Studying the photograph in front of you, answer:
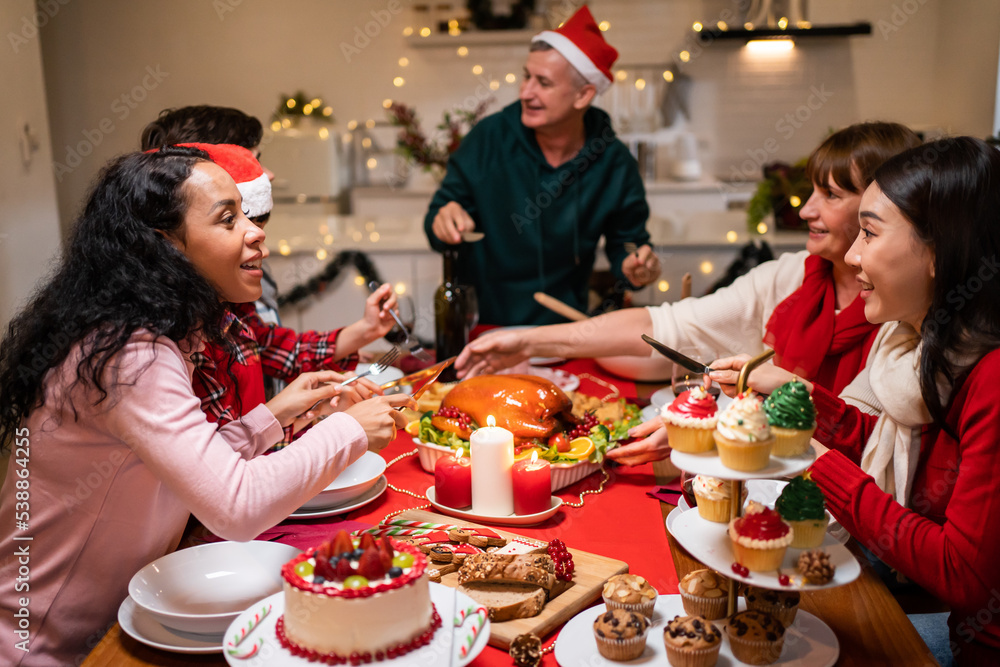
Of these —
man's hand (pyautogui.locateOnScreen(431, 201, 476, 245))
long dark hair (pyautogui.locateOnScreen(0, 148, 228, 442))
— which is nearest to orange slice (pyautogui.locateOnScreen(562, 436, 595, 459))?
long dark hair (pyautogui.locateOnScreen(0, 148, 228, 442))

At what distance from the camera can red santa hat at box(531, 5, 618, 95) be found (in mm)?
2902

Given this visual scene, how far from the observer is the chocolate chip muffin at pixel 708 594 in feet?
3.52

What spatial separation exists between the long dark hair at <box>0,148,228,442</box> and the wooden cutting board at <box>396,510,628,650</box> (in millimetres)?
548

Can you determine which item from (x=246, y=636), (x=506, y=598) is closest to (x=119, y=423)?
(x=246, y=636)

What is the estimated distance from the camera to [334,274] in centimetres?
369

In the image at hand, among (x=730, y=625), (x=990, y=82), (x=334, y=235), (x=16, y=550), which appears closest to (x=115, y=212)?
(x=16, y=550)

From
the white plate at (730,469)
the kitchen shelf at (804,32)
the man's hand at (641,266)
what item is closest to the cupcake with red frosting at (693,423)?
the white plate at (730,469)

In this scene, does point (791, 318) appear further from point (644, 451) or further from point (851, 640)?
point (851, 640)

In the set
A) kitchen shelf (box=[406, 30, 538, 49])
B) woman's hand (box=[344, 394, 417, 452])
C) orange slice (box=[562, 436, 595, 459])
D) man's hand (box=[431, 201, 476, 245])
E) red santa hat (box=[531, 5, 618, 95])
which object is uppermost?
kitchen shelf (box=[406, 30, 538, 49])

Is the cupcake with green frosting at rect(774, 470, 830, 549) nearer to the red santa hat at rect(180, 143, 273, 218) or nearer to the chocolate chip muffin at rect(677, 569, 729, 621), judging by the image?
the chocolate chip muffin at rect(677, 569, 729, 621)

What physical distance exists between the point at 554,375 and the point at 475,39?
3.34 m

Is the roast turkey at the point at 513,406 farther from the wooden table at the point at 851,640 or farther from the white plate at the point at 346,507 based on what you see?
the wooden table at the point at 851,640

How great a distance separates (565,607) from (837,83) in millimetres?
4629

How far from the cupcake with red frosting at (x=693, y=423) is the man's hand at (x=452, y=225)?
166 cm
